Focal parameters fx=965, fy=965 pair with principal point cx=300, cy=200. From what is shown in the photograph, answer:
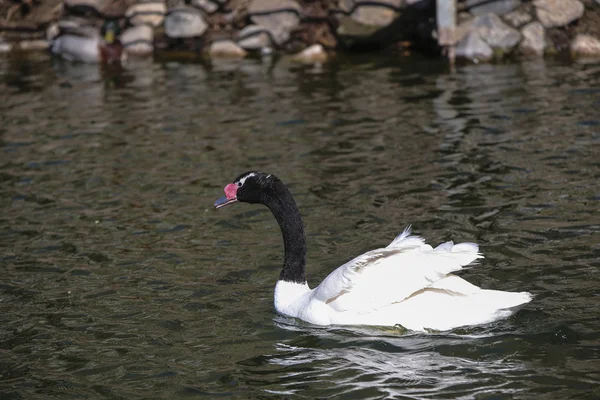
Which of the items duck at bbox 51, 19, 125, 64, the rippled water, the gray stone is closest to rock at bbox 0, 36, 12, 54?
duck at bbox 51, 19, 125, 64

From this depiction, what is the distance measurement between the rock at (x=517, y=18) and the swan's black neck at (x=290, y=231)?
11136 mm

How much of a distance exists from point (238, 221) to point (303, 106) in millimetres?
5380

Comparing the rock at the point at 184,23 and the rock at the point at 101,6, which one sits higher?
the rock at the point at 101,6

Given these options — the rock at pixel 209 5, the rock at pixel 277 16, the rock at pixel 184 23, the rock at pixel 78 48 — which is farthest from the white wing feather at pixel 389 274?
the rock at pixel 78 48

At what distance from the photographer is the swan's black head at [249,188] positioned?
780 centimetres

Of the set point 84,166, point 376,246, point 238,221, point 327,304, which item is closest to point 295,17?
point 84,166

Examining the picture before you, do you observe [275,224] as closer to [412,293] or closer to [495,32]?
[412,293]

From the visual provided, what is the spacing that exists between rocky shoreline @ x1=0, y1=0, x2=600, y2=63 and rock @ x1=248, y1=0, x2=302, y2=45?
21 millimetres

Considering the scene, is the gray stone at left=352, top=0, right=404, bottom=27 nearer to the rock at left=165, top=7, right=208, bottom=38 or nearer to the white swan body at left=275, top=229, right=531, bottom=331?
the rock at left=165, top=7, right=208, bottom=38

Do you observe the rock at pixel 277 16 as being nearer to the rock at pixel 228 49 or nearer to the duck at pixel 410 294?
the rock at pixel 228 49

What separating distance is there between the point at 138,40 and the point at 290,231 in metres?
14.5

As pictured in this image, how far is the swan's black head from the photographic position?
780cm

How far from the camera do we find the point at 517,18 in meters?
17.6

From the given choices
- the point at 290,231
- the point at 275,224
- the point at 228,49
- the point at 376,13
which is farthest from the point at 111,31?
the point at 290,231
